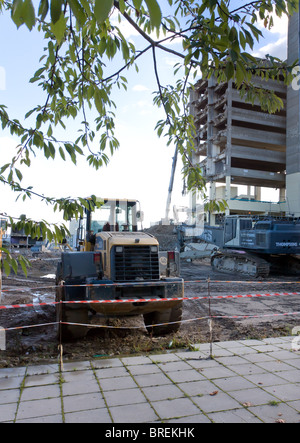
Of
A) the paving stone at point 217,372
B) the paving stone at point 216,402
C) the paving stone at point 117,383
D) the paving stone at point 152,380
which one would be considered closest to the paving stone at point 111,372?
the paving stone at point 117,383

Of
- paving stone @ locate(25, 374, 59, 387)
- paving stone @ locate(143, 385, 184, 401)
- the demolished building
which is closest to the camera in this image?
paving stone @ locate(143, 385, 184, 401)

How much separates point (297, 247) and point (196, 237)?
7.49 m

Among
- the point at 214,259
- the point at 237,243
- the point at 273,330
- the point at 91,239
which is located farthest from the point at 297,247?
the point at 91,239

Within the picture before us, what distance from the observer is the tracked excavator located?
15891 millimetres

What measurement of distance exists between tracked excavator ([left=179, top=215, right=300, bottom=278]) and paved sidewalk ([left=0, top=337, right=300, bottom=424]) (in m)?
11.3

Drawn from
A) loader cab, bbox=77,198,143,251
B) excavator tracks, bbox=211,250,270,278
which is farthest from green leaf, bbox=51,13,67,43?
excavator tracks, bbox=211,250,270,278

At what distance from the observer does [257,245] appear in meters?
16.4

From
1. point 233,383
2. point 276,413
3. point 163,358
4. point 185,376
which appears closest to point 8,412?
point 185,376

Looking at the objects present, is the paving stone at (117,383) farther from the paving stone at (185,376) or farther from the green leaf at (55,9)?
the green leaf at (55,9)

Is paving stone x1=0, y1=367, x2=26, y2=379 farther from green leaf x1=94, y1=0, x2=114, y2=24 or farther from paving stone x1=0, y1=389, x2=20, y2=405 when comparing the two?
green leaf x1=94, y1=0, x2=114, y2=24

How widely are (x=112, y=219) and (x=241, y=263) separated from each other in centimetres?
1127

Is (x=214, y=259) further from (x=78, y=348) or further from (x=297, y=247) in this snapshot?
(x=78, y=348)
